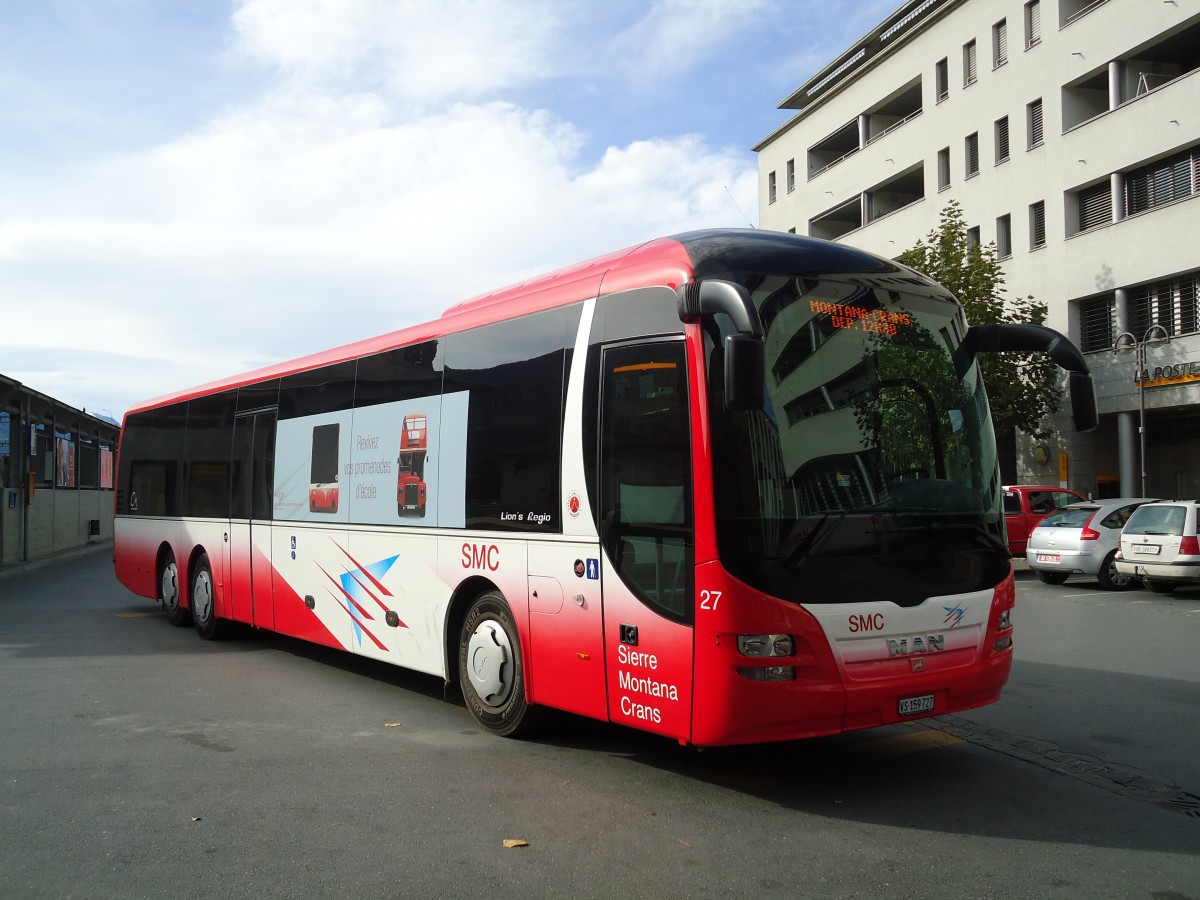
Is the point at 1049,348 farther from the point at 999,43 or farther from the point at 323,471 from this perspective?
the point at 999,43

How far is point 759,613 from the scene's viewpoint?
18.8ft

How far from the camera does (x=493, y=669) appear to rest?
763 cm

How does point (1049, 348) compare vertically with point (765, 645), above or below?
above

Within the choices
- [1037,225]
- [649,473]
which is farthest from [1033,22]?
[649,473]

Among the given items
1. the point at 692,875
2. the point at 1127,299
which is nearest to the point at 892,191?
the point at 1127,299

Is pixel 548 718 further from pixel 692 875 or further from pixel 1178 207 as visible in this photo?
pixel 1178 207

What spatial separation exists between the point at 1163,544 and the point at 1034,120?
22676 millimetres

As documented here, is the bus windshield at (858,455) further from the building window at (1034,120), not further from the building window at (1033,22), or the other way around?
the building window at (1033,22)

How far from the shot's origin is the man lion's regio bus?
19.1ft

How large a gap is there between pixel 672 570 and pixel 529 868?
1.77 m

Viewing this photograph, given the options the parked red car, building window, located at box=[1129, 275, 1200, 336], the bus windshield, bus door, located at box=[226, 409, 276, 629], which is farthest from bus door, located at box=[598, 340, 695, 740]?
building window, located at box=[1129, 275, 1200, 336]

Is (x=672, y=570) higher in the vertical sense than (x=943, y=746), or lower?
higher

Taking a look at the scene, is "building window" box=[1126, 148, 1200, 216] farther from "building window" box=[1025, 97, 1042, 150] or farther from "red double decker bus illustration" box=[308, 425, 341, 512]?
"red double decker bus illustration" box=[308, 425, 341, 512]

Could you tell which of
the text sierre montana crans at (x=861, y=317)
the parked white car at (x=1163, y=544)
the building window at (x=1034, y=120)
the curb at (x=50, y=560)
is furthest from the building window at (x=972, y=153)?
the text sierre montana crans at (x=861, y=317)
